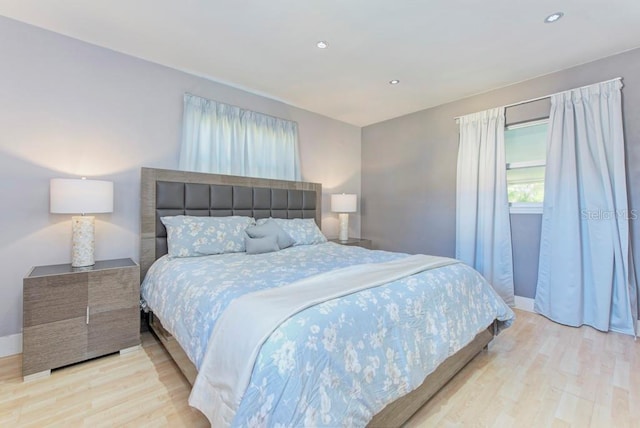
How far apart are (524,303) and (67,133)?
477cm

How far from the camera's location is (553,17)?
207 cm

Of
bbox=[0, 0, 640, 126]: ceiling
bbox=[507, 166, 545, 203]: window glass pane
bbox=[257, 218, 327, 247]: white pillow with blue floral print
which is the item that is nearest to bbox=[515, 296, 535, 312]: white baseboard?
bbox=[507, 166, 545, 203]: window glass pane

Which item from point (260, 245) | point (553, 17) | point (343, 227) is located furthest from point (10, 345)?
point (553, 17)

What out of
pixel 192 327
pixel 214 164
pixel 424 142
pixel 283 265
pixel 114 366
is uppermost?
pixel 424 142

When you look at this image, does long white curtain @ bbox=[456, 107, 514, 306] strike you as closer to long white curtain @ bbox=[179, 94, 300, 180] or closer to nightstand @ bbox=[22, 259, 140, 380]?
long white curtain @ bbox=[179, 94, 300, 180]

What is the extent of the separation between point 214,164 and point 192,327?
204 cm

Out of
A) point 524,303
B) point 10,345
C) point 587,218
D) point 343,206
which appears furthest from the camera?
point 343,206

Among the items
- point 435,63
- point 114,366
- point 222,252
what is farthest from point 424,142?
point 114,366

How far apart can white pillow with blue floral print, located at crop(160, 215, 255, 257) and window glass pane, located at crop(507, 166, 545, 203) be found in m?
3.08

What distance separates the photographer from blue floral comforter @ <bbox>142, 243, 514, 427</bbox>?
99cm

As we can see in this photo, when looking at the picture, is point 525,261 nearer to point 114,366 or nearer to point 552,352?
point 552,352

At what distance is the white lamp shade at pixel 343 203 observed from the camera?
4035 millimetres

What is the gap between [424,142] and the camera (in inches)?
157

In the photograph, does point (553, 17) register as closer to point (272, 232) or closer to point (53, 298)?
point (272, 232)
